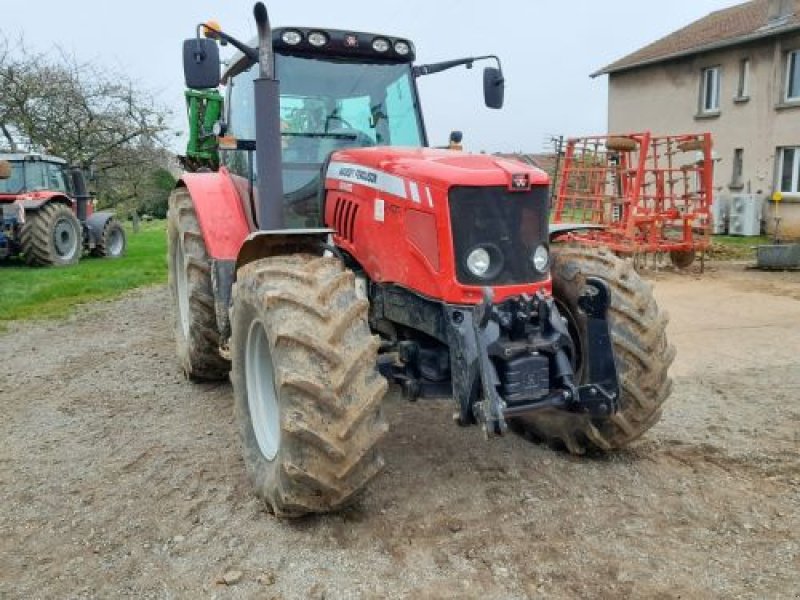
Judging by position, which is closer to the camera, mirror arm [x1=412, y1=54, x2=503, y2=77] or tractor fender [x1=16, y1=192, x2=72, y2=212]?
mirror arm [x1=412, y1=54, x2=503, y2=77]

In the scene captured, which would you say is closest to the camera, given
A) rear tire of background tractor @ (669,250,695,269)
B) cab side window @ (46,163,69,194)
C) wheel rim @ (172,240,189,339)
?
wheel rim @ (172,240,189,339)

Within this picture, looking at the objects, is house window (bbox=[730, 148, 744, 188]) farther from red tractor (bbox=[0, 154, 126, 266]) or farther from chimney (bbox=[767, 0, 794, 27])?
red tractor (bbox=[0, 154, 126, 266])

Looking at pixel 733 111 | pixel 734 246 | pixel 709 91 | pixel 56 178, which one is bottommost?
pixel 734 246

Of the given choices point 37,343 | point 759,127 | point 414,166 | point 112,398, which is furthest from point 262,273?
point 759,127

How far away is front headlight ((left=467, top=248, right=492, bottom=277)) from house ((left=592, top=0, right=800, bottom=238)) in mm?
15810

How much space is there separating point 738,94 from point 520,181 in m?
18.1

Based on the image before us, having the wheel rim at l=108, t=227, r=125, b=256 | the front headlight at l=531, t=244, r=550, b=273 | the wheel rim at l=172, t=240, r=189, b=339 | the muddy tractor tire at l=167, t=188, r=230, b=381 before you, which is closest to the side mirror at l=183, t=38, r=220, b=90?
the muddy tractor tire at l=167, t=188, r=230, b=381

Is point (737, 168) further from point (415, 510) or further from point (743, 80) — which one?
point (415, 510)

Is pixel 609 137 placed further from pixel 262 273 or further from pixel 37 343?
pixel 262 273

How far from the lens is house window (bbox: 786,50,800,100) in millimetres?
17406

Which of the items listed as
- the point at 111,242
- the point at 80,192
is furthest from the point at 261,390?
the point at 80,192

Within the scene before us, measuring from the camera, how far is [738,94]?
18.8 m

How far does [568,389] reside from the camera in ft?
10.8

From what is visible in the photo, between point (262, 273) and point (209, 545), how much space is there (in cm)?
121
